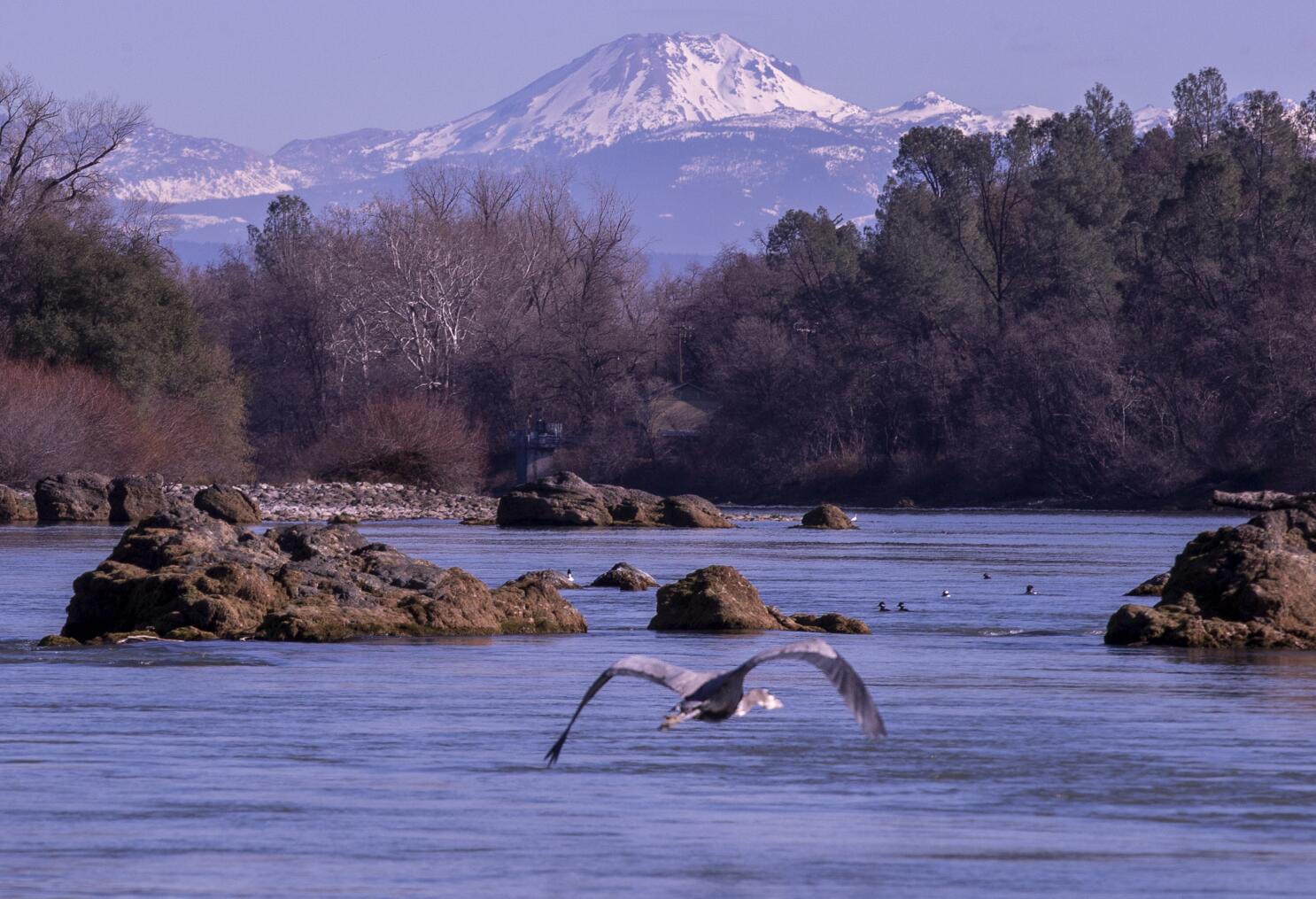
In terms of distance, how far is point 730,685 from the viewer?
1127 cm

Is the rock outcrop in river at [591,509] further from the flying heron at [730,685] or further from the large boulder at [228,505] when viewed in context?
the flying heron at [730,685]

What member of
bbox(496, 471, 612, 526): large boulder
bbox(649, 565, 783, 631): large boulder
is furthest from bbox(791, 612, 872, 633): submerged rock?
bbox(496, 471, 612, 526): large boulder

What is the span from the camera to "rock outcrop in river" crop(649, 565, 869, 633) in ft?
73.0

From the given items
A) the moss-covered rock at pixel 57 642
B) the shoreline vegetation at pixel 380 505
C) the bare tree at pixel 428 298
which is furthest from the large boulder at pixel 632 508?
the moss-covered rock at pixel 57 642

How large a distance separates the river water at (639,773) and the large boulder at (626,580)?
6.32 m

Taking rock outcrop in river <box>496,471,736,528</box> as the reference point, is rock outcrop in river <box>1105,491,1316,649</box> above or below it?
above

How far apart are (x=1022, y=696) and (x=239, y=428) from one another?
200 ft

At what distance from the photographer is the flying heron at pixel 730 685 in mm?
10352

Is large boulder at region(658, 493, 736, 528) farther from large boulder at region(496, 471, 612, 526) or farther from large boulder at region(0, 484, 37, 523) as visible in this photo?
large boulder at region(0, 484, 37, 523)

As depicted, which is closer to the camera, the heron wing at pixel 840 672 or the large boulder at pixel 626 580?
the heron wing at pixel 840 672

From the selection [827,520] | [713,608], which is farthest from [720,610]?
[827,520]

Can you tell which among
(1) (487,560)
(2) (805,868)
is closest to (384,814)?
(2) (805,868)

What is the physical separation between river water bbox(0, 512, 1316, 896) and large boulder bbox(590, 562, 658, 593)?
6316 millimetres

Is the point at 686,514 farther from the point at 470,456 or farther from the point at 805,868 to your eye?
the point at 805,868
